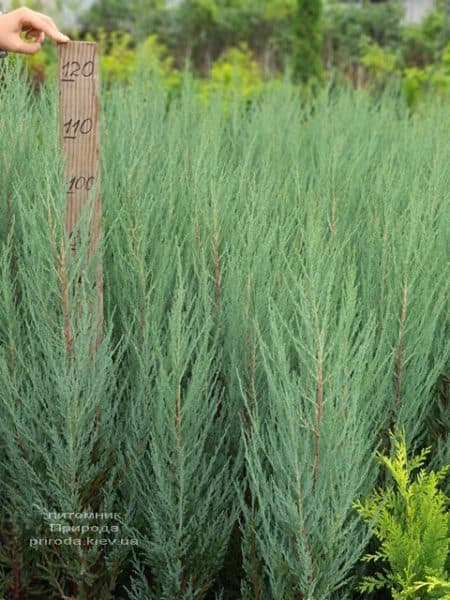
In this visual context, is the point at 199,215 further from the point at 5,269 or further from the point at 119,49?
the point at 119,49

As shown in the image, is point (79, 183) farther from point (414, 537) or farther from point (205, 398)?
point (414, 537)

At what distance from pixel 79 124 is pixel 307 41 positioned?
8.25 meters

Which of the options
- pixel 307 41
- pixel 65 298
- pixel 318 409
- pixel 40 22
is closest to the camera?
pixel 318 409

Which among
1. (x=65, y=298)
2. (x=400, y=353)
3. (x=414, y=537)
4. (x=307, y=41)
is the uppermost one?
(x=307, y=41)

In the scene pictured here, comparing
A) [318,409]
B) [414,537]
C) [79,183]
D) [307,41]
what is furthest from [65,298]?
[307,41]

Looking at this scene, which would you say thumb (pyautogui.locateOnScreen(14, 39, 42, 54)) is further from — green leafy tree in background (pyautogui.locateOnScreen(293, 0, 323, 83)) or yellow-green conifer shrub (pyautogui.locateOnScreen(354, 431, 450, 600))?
green leafy tree in background (pyautogui.locateOnScreen(293, 0, 323, 83))

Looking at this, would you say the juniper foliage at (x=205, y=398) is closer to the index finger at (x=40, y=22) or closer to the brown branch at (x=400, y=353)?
the brown branch at (x=400, y=353)

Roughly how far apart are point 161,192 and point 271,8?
14.1m

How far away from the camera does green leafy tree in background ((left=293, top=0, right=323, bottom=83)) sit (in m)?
10.2

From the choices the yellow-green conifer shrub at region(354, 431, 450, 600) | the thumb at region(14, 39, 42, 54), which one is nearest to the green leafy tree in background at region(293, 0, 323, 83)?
the thumb at region(14, 39, 42, 54)

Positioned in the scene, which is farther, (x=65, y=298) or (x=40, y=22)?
(x=40, y=22)

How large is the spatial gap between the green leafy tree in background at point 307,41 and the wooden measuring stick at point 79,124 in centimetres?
773

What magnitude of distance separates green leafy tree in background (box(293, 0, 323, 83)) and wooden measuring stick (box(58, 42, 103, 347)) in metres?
7.73

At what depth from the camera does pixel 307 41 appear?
10234 mm
